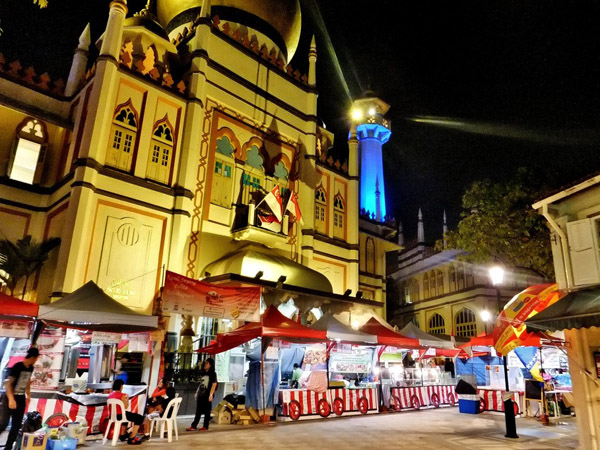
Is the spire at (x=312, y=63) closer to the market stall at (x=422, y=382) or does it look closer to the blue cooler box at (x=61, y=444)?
the market stall at (x=422, y=382)

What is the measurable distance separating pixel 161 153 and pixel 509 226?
46.2 ft

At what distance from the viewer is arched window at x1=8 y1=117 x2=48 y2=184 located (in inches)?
658

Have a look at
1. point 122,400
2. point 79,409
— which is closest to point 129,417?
point 122,400

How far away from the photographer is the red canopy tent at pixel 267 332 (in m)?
13.7

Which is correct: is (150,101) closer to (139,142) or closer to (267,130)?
(139,142)

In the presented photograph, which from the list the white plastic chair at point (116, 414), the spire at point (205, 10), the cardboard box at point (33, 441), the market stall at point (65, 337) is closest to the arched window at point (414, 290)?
the spire at point (205, 10)

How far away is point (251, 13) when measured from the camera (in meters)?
23.4

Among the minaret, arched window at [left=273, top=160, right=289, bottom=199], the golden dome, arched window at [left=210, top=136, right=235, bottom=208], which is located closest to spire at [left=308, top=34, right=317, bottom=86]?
the golden dome

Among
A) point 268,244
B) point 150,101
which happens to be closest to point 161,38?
point 150,101

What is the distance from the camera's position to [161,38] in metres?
20.4

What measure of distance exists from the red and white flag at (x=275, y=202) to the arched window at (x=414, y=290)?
106 feet

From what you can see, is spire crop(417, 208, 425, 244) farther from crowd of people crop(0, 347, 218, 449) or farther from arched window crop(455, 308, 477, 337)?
crowd of people crop(0, 347, 218, 449)

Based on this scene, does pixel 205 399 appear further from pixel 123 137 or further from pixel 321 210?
pixel 321 210

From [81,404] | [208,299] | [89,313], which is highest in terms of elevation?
[208,299]
